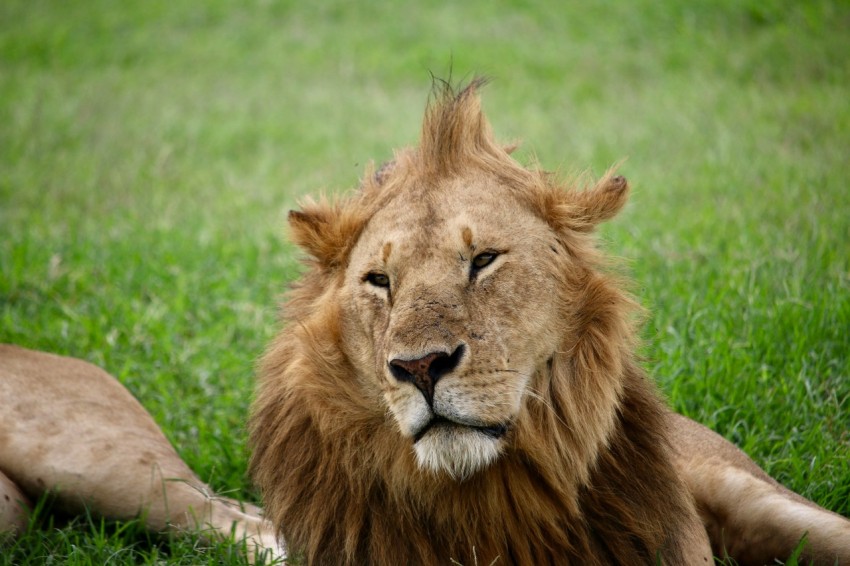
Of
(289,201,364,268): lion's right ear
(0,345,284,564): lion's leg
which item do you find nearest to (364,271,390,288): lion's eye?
(289,201,364,268): lion's right ear

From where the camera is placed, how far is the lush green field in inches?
157

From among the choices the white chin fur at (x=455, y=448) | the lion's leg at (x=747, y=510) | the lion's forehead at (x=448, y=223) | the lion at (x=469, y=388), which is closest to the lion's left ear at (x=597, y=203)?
the lion at (x=469, y=388)

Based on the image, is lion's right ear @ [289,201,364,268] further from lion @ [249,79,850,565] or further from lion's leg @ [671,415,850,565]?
lion's leg @ [671,415,850,565]

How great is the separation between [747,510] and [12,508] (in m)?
2.35

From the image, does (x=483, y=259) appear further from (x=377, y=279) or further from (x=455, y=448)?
(x=455, y=448)

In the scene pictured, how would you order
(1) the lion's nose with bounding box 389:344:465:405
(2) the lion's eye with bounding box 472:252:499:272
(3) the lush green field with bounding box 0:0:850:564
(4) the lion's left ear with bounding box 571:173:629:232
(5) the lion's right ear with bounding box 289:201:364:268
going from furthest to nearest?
(3) the lush green field with bounding box 0:0:850:564
(5) the lion's right ear with bounding box 289:201:364:268
(4) the lion's left ear with bounding box 571:173:629:232
(2) the lion's eye with bounding box 472:252:499:272
(1) the lion's nose with bounding box 389:344:465:405

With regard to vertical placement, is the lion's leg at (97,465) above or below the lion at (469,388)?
below

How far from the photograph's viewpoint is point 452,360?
2.26 m

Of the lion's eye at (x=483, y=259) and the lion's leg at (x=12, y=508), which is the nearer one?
the lion's eye at (x=483, y=259)

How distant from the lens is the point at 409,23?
1332 centimetres

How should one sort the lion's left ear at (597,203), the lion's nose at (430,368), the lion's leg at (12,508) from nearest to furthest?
the lion's nose at (430,368) < the lion's left ear at (597,203) < the lion's leg at (12,508)

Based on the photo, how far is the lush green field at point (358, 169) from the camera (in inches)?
157

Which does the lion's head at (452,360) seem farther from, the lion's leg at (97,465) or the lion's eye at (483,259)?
the lion's leg at (97,465)

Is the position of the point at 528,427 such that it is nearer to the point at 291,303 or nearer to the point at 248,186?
the point at 291,303
